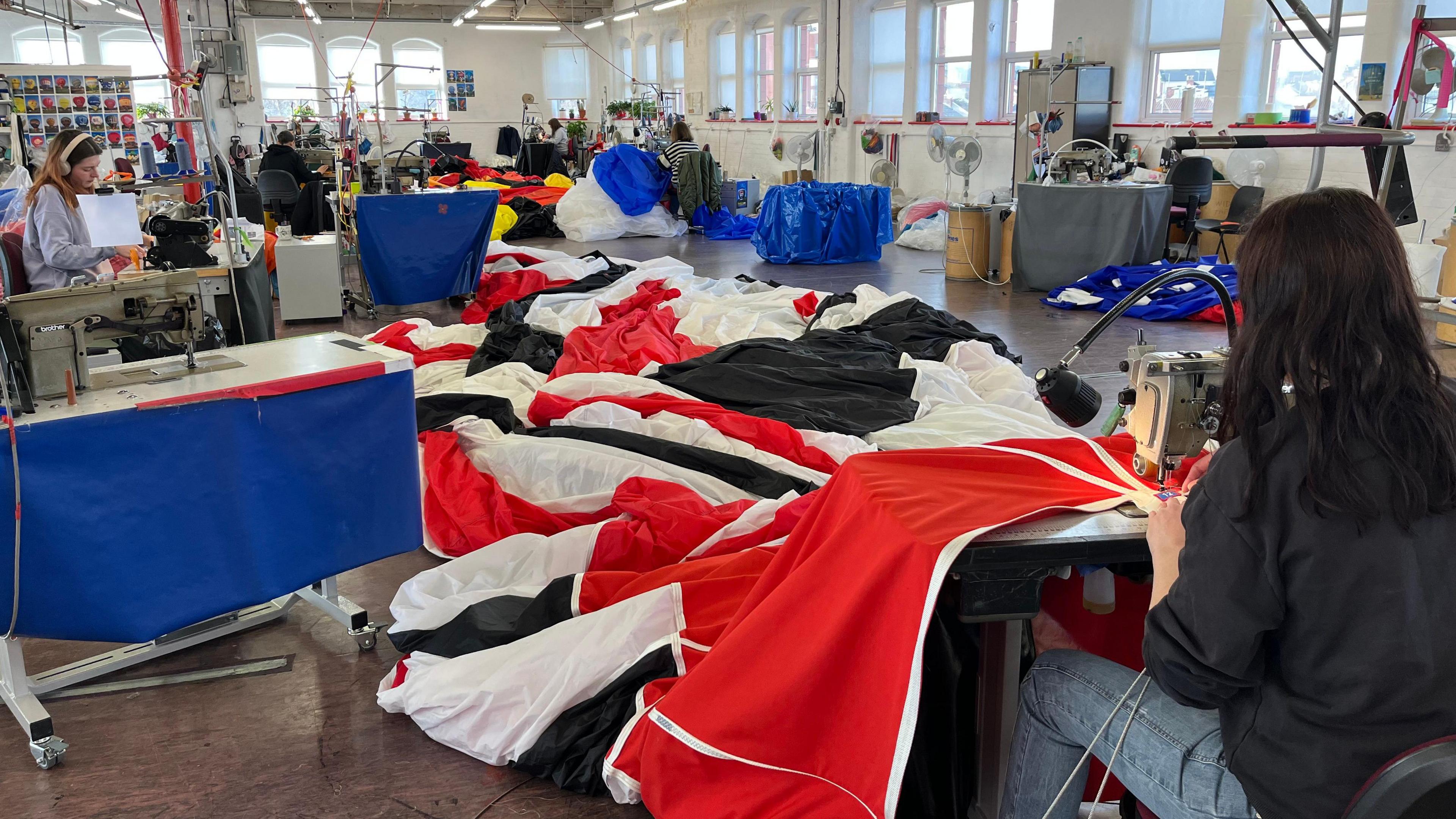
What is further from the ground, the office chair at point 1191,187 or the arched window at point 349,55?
the arched window at point 349,55

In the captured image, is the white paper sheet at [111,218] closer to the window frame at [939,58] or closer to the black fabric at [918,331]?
the black fabric at [918,331]

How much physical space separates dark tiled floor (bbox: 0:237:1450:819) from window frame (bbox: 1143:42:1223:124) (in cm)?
868

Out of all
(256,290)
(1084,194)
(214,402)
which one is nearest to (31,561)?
(214,402)

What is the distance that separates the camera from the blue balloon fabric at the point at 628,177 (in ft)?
38.0

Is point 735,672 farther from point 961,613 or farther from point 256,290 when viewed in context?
point 256,290

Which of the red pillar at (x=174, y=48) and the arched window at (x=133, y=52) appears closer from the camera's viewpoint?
the red pillar at (x=174, y=48)

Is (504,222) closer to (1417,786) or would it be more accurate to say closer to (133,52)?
(1417,786)

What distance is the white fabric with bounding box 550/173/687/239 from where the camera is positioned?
11.5 metres

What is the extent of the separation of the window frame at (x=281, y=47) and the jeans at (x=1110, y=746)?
70.0 feet

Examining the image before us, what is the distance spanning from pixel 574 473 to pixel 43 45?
1951cm

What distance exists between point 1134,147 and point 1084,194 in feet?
8.47

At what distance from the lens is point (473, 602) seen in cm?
255

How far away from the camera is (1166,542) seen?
1400mm

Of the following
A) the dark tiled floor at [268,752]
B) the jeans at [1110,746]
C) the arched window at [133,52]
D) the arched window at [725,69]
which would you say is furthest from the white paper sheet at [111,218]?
the arched window at [133,52]
